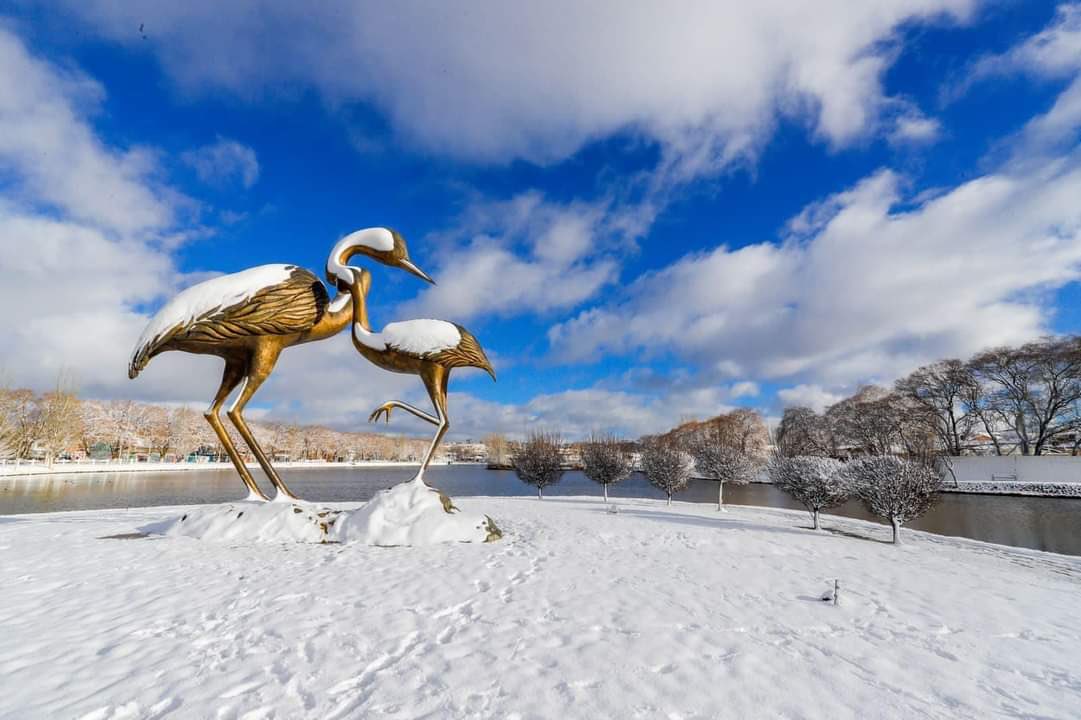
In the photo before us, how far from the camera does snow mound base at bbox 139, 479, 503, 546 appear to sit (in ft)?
27.7

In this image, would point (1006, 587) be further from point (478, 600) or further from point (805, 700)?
point (478, 600)

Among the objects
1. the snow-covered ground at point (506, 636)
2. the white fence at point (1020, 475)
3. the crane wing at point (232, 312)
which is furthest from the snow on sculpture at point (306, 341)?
the white fence at point (1020, 475)

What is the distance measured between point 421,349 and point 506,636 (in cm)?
624

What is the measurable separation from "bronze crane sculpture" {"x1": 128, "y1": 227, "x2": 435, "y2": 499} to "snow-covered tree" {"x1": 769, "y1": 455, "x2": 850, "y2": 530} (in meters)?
13.4

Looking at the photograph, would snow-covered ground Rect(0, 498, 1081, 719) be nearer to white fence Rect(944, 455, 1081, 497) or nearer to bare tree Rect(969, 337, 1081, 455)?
white fence Rect(944, 455, 1081, 497)

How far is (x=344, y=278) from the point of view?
9.59 m

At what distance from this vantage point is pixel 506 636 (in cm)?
425

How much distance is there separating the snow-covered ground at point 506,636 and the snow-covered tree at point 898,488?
3973mm

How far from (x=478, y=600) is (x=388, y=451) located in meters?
120

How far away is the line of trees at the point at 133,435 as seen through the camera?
163 ft

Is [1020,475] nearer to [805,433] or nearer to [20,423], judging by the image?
[805,433]

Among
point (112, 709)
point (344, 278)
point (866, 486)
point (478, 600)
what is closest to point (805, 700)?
point (478, 600)

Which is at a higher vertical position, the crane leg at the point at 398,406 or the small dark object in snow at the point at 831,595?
the crane leg at the point at 398,406

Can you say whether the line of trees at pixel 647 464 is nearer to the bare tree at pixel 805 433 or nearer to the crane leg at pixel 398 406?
the crane leg at pixel 398 406
